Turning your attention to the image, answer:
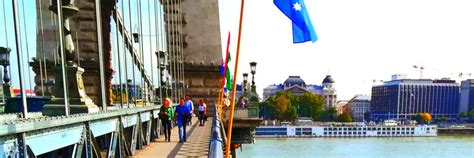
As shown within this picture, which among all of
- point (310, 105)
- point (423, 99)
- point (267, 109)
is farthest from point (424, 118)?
point (267, 109)

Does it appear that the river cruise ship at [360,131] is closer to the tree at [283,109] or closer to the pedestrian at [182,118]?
the tree at [283,109]

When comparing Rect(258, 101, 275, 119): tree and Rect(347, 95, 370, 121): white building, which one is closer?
Rect(258, 101, 275, 119): tree

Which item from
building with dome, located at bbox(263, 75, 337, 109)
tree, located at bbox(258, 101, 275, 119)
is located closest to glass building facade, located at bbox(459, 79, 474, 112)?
building with dome, located at bbox(263, 75, 337, 109)

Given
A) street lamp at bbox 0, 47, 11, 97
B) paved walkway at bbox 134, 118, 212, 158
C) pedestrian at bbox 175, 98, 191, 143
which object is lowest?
paved walkway at bbox 134, 118, 212, 158

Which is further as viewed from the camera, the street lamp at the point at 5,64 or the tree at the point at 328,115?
the tree at the point at 328,115

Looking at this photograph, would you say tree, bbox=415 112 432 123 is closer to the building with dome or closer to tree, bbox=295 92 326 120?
tree, bbox=295 92 326 120

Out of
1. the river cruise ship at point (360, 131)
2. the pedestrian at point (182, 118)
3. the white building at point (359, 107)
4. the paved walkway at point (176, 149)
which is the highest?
the pedestrian at point (182, 118)

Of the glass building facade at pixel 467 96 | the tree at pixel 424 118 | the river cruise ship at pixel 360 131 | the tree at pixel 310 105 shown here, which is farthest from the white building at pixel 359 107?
the river cruise ship at pixel 360 131

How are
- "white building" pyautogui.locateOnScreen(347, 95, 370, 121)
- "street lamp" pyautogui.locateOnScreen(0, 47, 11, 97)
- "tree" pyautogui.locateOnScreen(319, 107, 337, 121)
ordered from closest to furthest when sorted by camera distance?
1. "street lamp" pyautogui.locateOnScreen(0, 47, 11, 97)
2. "tree" pyautogui.locateOnScreen(319, 107, 337, 121)
3. "white building" pyautogui.locateOnScreen(347, 95, 370, 121)

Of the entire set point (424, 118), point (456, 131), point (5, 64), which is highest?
point (5, 64)

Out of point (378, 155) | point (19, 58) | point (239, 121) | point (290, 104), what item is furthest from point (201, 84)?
point (290, 104)

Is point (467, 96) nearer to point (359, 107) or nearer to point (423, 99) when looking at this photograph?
point (423, 99)

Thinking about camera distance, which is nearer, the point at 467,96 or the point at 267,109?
the point at 267,109

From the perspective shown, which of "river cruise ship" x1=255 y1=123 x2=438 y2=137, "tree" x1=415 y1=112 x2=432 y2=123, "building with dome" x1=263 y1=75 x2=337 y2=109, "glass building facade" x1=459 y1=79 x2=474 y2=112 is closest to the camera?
"river cruise ship" x1=255 y1=123 x2=438 y2=137
